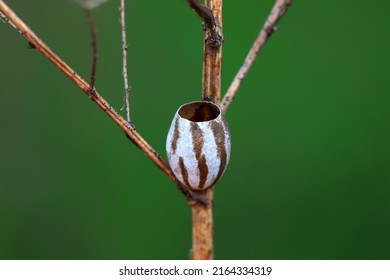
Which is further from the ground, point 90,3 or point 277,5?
point 277,5

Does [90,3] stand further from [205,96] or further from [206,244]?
[206,244]

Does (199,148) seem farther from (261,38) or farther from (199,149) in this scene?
(261,38)

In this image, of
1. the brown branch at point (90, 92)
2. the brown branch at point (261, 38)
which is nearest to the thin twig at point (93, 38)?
the brown branch at point (90, 92)

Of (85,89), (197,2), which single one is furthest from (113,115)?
→ (197,2)

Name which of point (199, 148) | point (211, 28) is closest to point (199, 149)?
point (199, 148)

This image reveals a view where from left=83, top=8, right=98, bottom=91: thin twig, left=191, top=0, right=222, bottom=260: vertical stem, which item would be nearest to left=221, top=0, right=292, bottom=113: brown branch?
left=191, top=0, right=222, bottom=260: vertical stem

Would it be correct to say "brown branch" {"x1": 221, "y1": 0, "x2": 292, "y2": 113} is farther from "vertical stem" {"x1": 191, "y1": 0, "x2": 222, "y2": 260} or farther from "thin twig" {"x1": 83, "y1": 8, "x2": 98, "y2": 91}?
"thin twig" {"x1": 83, "y1": 8, "x2": 98, "y2": 91}

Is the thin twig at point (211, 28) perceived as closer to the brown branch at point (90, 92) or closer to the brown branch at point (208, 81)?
the brown branch at point (208, 81)
